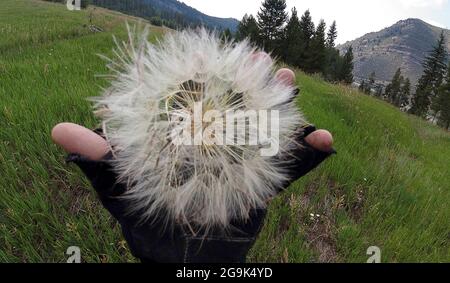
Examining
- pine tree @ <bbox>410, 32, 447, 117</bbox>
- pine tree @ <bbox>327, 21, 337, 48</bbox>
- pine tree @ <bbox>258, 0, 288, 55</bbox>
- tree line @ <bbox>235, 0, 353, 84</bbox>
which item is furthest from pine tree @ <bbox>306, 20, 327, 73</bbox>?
pine tree @ <bbox>327, 21, 337, 48</bbox>

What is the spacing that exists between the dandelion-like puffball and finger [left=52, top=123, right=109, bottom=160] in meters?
0.06

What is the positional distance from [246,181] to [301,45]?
43.3m

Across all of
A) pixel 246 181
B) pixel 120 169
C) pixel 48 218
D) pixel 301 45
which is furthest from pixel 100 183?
pixel 301 45

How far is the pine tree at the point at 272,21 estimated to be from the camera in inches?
1420

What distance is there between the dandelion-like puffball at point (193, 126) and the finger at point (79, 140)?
6 cm

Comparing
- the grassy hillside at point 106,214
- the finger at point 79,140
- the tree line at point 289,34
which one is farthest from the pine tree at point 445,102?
the finger at point 79,140

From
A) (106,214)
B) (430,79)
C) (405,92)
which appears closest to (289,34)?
(430,79)

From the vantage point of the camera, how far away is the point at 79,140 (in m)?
1.53

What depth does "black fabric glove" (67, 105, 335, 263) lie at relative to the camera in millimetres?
1723

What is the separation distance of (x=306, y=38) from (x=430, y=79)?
72.0 feet

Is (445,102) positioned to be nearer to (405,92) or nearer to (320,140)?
(405,92)

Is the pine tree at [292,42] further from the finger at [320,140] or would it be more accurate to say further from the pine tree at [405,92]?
the pine tree at [405,92]
